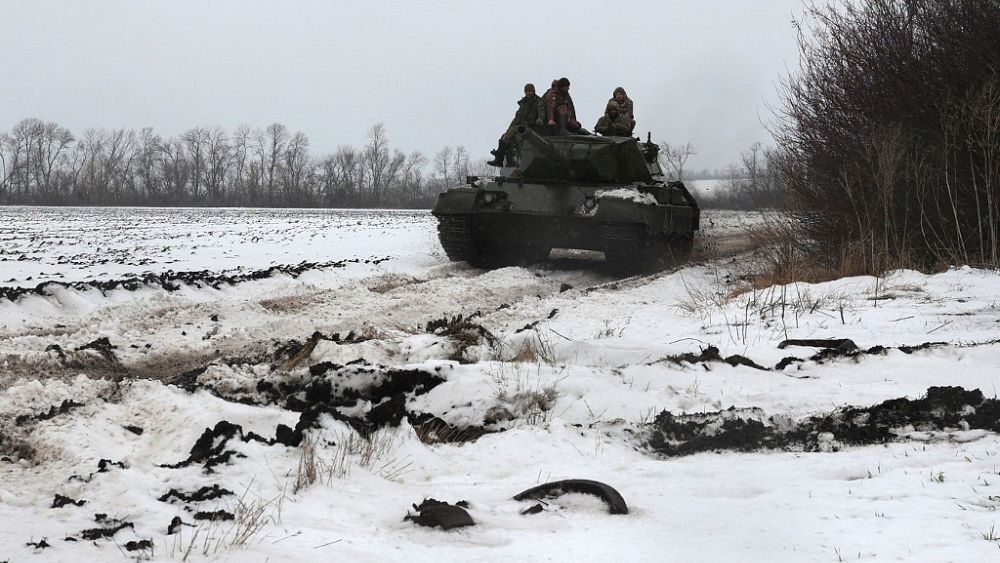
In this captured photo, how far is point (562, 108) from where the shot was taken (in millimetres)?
12367

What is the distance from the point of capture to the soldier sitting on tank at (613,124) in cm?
1273

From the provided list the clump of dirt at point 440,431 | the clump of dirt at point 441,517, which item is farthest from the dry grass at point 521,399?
the clump of dirt at point 441,517

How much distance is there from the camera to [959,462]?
2.87m

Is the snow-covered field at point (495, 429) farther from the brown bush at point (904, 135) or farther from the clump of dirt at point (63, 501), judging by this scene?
the brown bush at point (904, 135)

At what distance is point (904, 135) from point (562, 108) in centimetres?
495

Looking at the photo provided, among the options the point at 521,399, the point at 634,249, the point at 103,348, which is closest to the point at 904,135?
the point at 634,249

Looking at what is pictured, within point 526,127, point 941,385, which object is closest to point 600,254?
point 526,127

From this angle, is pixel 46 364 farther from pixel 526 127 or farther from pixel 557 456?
pixel 526 127

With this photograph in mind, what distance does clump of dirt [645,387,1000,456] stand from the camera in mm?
3301

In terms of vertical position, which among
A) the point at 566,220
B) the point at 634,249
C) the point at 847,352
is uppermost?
the point at 566,220

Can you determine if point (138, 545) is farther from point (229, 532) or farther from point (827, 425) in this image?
point (827, 425)

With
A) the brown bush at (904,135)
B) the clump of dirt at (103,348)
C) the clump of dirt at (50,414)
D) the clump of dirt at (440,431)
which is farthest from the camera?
the brown bush at (904,135)

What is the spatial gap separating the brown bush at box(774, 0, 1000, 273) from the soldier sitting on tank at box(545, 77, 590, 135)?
10.9 ft

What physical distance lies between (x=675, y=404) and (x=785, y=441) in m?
0.66
